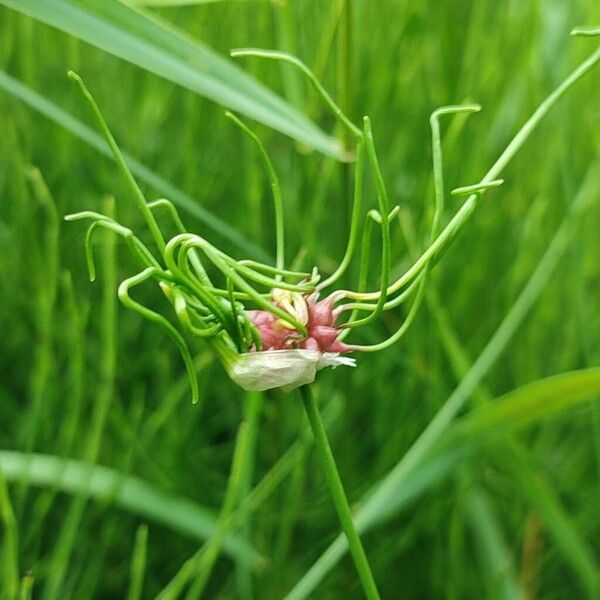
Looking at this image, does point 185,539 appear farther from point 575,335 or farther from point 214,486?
point 575,335

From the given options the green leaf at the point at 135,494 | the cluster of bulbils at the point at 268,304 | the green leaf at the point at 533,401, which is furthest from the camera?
the green leaf at the point at 135,494

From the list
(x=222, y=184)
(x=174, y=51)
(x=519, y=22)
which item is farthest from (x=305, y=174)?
(x=519, y=22)

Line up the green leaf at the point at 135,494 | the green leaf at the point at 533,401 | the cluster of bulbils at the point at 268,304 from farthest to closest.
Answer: the green leaf at the point at 135,494
the green leaf at the point at 533,401
the cluster of bulbils at the point at 268,304

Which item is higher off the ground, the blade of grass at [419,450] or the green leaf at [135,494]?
the blade of grass at [419,450]

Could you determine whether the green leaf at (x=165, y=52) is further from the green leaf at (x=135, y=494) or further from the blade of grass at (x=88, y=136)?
the green leaf at (x=135, y=494)

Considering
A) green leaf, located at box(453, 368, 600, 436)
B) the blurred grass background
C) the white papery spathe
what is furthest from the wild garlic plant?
the blurred grass background

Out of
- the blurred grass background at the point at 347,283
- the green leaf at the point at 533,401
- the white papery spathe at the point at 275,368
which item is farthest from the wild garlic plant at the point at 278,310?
the blurred grass background at the point at 347,283
